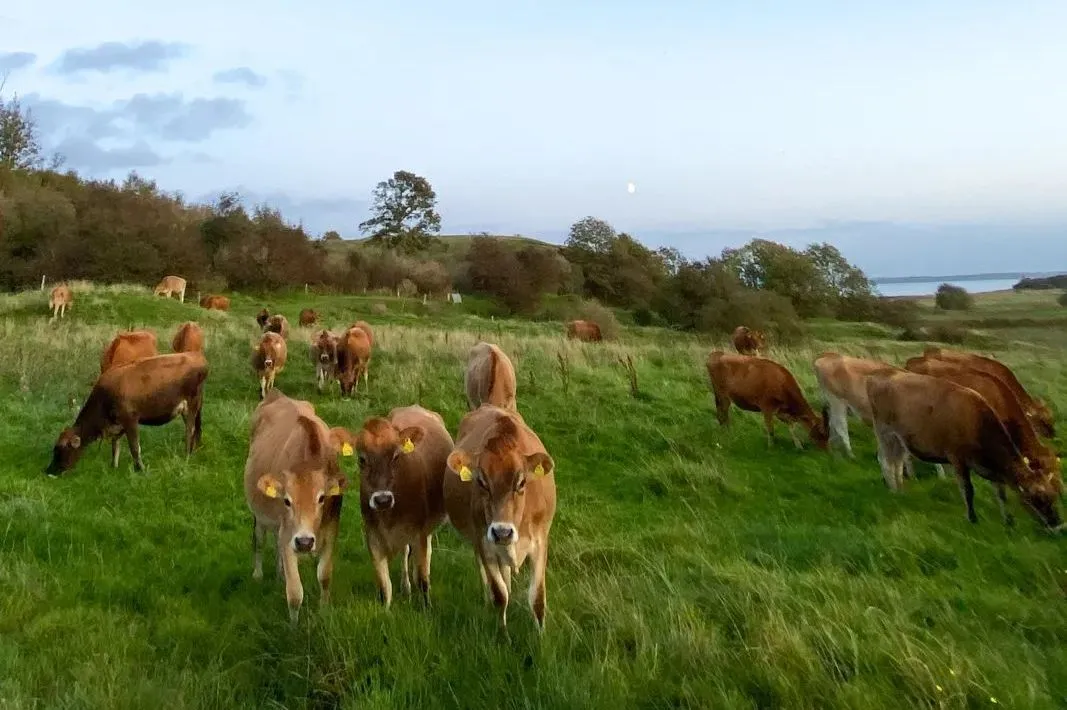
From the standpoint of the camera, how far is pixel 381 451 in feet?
19.4

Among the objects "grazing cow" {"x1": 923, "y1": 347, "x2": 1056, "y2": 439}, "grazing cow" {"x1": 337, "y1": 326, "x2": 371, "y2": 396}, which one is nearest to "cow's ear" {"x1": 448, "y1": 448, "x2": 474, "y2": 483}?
"grazing cow" {"x1": 923, "y1": 347, "x2": 1056, "y2": 439}

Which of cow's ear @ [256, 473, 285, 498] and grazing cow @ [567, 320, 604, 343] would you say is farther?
grazing cow @ [567, 320, 604, 343]

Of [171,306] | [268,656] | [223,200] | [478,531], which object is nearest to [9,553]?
[268,656]

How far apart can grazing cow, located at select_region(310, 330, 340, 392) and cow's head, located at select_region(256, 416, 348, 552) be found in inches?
399

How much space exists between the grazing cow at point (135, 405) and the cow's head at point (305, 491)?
16.4 ft

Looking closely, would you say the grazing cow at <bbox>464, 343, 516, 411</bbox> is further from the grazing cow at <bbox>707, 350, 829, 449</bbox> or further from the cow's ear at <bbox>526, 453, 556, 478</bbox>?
the cow's ear at <bbox>526, 453, 556, 478</bbox>

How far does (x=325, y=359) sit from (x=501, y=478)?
11.5 metres

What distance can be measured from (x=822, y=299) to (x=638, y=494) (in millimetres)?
41965

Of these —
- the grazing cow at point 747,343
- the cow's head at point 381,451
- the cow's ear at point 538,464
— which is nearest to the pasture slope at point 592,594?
the cow's head at point 381,451

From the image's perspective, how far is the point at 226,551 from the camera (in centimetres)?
718

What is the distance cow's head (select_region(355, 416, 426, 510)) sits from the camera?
230 inches

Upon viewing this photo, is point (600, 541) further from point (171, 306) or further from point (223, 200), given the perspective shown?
point (223, 200)

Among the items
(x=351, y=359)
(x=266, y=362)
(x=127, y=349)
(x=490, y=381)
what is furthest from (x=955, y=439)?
(x=127, y=349)

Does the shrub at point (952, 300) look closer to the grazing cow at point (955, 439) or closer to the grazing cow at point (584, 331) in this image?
the grazing cow at point (584, 331)
